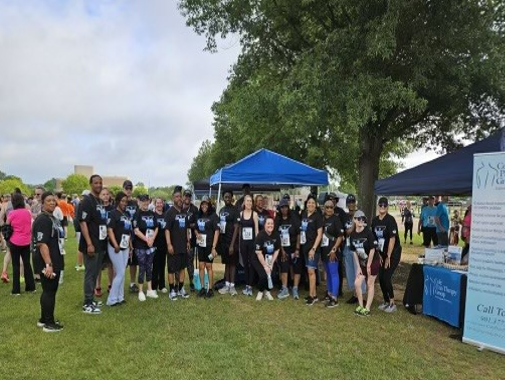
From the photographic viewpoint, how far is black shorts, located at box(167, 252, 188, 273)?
6496 millimetres

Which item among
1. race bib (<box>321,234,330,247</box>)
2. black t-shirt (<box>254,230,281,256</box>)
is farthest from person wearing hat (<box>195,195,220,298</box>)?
race bib (<box>321,234,330,247</box>)

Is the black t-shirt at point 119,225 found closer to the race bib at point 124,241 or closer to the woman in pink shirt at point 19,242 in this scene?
the race bib at point 124,241

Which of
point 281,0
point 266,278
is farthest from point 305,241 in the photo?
point 281,0

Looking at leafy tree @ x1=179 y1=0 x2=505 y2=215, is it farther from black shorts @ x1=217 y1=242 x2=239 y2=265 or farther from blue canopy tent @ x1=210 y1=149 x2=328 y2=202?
black shorts @ x1=217 y1=242 x2=239 y2=265

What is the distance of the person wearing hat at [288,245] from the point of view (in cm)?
680

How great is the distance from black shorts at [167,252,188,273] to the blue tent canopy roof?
69.0 inches

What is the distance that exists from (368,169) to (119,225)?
6.83 m

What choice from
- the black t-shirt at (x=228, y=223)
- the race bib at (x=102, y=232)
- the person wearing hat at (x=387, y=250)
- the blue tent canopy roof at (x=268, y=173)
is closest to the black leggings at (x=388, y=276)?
the person wearing hat at (x=387, y=250)

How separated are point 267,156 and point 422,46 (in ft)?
12.5

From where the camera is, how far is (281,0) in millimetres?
9984

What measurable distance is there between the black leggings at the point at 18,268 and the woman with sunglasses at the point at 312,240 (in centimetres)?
460

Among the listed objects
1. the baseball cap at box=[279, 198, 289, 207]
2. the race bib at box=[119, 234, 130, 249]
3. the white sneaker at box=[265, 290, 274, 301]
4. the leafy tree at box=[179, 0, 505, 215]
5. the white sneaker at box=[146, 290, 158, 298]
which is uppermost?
the leafy tree at box=[179, 0, 505, 215]

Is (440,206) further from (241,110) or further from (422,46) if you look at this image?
(241,110)

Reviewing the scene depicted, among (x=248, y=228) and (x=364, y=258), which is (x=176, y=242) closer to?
(x=248, y=228)
